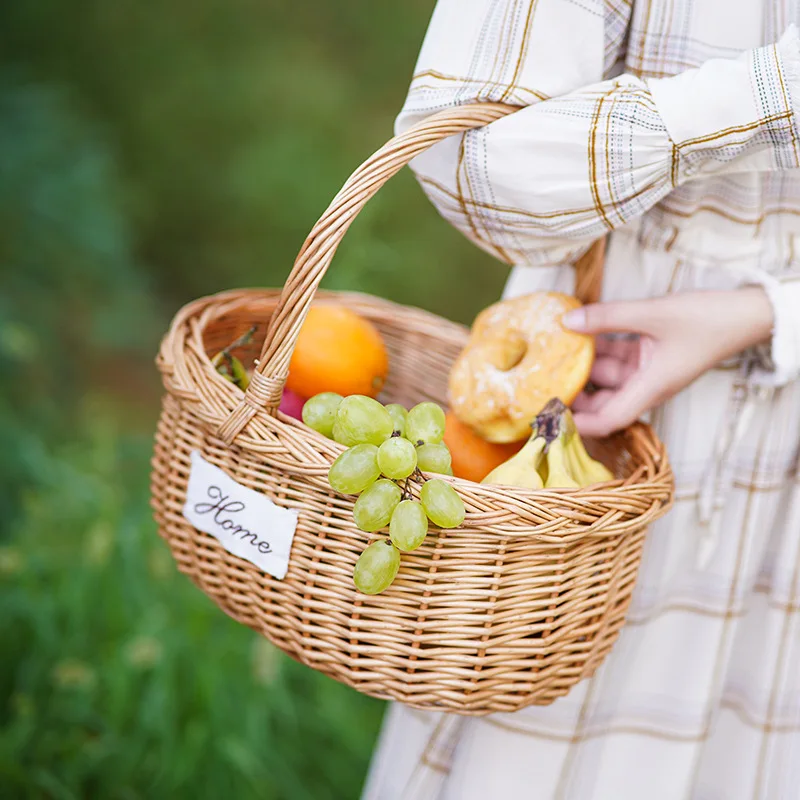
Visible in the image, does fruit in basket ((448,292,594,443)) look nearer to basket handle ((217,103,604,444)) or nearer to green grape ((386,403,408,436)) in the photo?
green grape ((386,403,408,436))

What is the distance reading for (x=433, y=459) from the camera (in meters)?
0.68

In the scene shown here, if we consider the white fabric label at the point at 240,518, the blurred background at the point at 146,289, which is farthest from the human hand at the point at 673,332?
the blurred background at the point at 146,289

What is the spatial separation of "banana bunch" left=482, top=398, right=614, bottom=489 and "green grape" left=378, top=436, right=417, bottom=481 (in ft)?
0.48

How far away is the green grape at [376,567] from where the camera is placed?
2.11 ft

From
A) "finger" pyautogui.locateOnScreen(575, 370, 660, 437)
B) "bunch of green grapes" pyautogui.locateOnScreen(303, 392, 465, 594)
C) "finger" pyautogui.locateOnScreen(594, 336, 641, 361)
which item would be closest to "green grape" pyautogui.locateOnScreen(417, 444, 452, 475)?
"bunch of green grapes" pyautogui.locateOnScreen(303, 392, 465, 594)

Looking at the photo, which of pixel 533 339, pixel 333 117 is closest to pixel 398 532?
pixel 533 339

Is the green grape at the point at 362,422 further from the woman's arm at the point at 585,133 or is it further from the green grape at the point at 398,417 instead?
the woman's arm at the point at 585,133

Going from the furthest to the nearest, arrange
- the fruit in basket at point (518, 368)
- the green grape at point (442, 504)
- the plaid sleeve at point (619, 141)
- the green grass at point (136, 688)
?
→ 1. the green grass at point (136, 688)
2. the fruit in basket at point (518, 368)
3. the plaid sleeve at point (619, 141)
4. the green grape at point (442, 504)

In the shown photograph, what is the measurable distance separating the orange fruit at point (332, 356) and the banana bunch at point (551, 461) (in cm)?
21

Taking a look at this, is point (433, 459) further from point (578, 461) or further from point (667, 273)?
point (667, 273)

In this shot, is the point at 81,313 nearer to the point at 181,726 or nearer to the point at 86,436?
the point at 86,436

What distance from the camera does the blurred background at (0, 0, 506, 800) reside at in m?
1.40

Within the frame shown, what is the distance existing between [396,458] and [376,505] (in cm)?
4

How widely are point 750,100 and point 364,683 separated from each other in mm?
612
